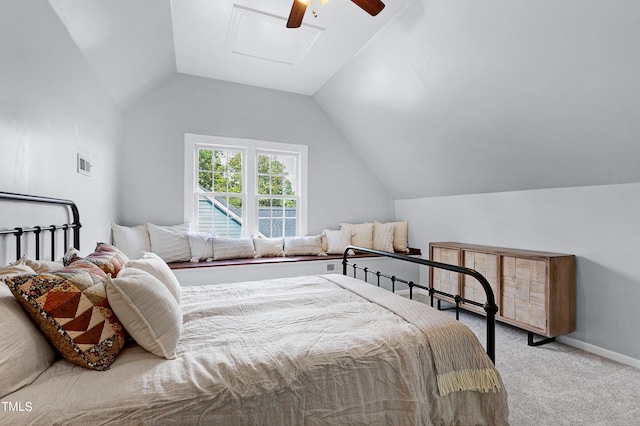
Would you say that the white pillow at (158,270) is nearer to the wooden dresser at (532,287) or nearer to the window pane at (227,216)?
the window pane at (227,216)

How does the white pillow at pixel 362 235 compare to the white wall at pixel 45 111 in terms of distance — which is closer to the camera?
the white wall at pixel 45 111

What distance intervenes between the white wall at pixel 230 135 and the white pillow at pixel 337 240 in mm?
296

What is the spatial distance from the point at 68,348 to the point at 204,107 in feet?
11.8

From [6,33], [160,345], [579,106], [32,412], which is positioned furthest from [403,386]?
[579,106]

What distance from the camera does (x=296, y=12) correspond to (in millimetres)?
2180

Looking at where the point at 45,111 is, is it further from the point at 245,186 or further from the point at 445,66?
the point at 445,66

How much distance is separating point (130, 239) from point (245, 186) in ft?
5.11

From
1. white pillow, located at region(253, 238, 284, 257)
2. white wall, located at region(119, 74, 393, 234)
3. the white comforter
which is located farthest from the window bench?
the white comforter

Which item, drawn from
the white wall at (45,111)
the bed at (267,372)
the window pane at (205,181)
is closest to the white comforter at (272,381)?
the bed at (267,372)

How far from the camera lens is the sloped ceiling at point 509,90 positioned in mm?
2010

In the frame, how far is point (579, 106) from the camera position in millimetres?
2303

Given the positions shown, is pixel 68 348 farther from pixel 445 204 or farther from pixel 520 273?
pixel 445 204

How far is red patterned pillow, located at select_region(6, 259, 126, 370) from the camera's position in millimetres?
993

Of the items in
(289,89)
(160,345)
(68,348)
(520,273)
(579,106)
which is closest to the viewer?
(68,348)
